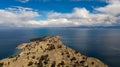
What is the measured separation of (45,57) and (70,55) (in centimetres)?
1716

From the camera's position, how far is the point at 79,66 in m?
102

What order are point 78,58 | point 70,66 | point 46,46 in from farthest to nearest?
point 46,46, point 78,58, point 70,66

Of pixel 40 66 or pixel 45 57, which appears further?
pixel 45 57

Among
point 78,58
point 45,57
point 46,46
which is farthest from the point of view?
point 46,46

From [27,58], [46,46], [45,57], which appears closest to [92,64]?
[45,57]

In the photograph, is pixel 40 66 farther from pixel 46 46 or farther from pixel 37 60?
pixel 46 46

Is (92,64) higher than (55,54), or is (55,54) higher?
(55,54)

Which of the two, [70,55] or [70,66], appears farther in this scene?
[70,55]

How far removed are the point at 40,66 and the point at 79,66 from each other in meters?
20.6

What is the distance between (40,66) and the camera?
102m

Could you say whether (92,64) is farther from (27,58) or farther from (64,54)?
(27,58)

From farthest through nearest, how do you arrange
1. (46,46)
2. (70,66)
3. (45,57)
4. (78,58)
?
(46,46)
(78,58)
(45,57)
(70,66)

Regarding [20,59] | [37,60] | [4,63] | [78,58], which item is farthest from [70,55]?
[4,63]

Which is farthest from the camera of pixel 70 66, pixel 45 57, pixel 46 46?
pixel 46 46
